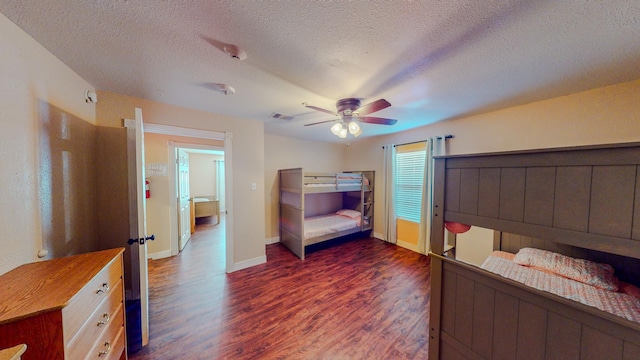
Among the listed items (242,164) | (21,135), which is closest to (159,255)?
(242,164)

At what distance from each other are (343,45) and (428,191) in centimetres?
296

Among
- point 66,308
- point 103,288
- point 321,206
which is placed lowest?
point 321,206

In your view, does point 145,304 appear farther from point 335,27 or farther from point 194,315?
point 335,27

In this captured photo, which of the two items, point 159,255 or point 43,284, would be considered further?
point 159,255

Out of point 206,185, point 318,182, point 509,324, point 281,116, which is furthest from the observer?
point 206,185

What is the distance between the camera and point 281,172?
13.6 ft

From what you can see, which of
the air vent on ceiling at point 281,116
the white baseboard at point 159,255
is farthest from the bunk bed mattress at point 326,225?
the white baseboard at point 159,255

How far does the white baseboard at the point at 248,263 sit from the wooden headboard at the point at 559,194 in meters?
2.83

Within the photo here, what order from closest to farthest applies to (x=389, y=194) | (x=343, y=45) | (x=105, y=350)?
1. (x=105, y=350)
2. (x=343, y=45)
3. (x=389, y=194)

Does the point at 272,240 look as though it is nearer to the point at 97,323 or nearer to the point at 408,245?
the point at 408,245

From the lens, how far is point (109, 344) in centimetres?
120

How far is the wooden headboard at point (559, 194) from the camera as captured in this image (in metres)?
0.76

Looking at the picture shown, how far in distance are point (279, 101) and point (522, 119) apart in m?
3.00

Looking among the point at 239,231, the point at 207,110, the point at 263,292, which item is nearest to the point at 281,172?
the point at 239,231
